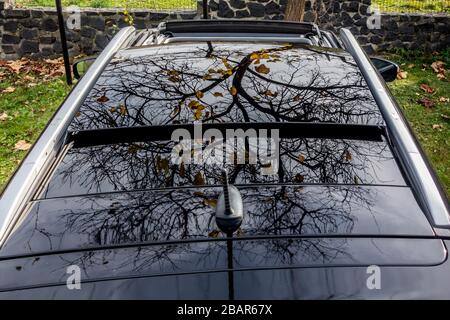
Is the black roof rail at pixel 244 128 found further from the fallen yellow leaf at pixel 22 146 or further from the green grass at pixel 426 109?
the fallen yellow leaf at pixel 22 146

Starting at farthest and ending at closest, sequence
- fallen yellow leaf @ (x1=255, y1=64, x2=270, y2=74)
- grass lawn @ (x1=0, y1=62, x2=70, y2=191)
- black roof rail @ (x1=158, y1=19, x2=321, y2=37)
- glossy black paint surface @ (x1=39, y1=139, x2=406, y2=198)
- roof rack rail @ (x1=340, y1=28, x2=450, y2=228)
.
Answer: grass lawn @ (x1=0, y1=62, x2=70, y2=191)
black roof rail @ (x1=158, y1=19, x2=321, y2=37)
fallen yellow leaf @ (x1=255, y1=64, x2=270, y2=74)
glossy black paint surface @ (x1=39, y1=139, x2=406, y2=198)
roof rack rail @ (x1=340, y1=28, x2=450, y2=228)

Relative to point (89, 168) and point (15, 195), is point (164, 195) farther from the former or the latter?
point (15, 195)

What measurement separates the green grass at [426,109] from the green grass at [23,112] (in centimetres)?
408

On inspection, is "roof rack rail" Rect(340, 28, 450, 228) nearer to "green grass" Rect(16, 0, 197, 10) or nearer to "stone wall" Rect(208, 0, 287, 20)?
"stone wall" Rect(208, 0, 287, 20)

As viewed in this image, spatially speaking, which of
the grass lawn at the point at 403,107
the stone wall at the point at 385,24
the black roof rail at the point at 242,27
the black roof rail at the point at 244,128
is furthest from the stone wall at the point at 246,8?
the black roof rail at the point at 244,128

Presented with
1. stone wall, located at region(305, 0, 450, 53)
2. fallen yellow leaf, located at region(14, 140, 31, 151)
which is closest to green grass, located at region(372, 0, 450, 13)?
stone wall, located at region(305, 0, 450, 53)

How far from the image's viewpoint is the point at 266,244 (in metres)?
1.84

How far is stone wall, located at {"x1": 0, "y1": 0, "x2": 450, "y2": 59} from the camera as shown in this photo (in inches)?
382

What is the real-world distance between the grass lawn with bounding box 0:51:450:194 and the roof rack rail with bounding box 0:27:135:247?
3.19 m

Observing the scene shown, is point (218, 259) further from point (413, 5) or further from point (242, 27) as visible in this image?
point (413, 5)

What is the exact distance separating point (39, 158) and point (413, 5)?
902cm

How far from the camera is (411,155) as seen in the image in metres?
2.40

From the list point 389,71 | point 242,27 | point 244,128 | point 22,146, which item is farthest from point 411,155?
point 22,146
